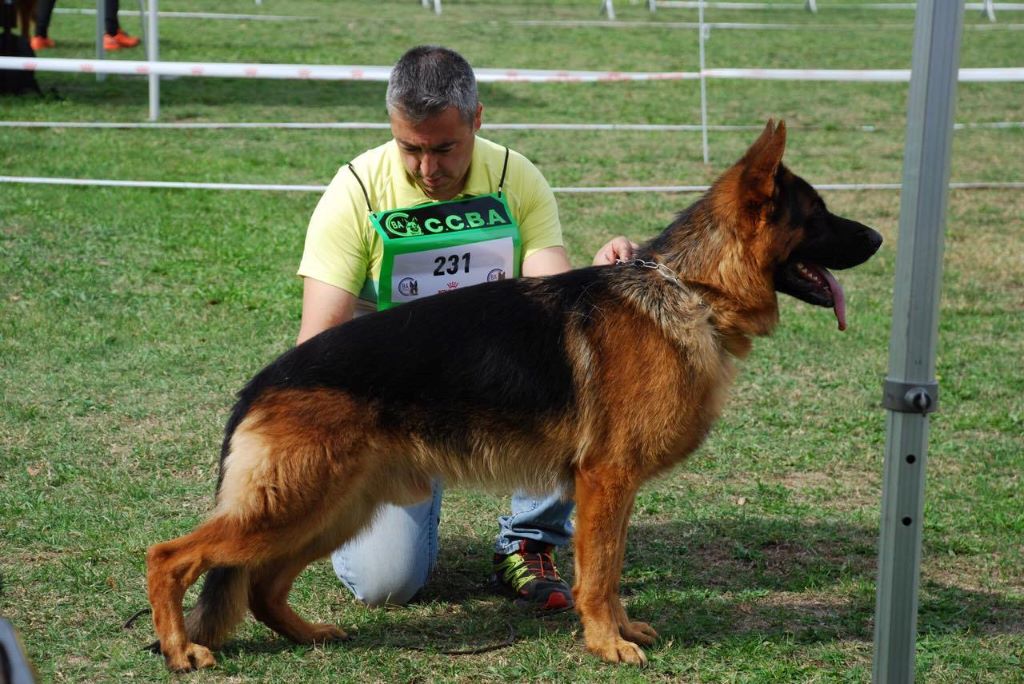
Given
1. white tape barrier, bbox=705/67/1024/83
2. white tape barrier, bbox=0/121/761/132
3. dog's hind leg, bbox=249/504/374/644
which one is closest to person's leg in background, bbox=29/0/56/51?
white tape barrier, bbox=0/121/761/132

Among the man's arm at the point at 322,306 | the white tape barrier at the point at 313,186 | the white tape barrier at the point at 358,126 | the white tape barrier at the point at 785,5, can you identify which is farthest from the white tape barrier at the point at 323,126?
the white tape barrier at the point at 785,5

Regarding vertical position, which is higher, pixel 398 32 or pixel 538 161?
pixel 398 32

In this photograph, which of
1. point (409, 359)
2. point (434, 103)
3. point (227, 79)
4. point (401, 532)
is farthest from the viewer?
point (227, 79)

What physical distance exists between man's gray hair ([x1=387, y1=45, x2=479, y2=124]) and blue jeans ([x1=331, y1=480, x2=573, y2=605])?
4.29 ft

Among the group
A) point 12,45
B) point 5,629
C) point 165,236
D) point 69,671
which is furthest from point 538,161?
point 5,629

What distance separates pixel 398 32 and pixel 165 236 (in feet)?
40.0

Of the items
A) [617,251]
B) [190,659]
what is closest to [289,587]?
[190,659]

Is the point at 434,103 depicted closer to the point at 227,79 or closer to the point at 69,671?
the point at 69,671

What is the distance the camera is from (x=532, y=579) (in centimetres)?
418

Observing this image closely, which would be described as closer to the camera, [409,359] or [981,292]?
[409,359]

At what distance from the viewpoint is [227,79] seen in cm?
1633

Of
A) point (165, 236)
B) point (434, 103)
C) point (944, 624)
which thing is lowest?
point (944, 624)

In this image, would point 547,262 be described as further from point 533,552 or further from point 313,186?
point 313,186

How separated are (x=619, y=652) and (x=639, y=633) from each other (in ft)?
0.55
